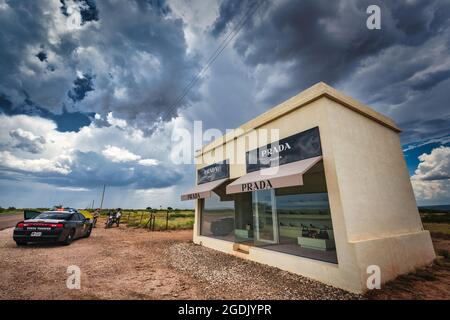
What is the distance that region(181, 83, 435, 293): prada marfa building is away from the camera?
438 cm

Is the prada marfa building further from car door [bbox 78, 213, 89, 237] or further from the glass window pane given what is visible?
car door [bbox 78, 213, 89, 237]

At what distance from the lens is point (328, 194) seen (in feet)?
15.2

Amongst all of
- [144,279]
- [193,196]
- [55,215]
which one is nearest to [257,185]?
[144,279]

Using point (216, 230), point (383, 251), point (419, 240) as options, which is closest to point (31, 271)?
point (216, 230)

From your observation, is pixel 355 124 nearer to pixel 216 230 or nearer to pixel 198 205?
pixel 216 230

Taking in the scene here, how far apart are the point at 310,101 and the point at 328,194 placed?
2.44 meters

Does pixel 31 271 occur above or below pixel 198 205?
below

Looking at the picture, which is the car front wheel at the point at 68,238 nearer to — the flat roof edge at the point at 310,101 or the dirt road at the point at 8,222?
the flat roof edge at the point at 310,101

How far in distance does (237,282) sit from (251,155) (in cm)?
393

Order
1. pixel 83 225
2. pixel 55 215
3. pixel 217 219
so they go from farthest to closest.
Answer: pixel 83 225 < pixel 217 219 < pixel 55 215

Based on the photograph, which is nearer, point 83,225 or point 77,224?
point 77,224

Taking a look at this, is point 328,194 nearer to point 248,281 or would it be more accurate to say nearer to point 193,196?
point 248,281

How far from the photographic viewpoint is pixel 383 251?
447 centimetres

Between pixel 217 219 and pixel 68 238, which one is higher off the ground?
pixel 217 219
